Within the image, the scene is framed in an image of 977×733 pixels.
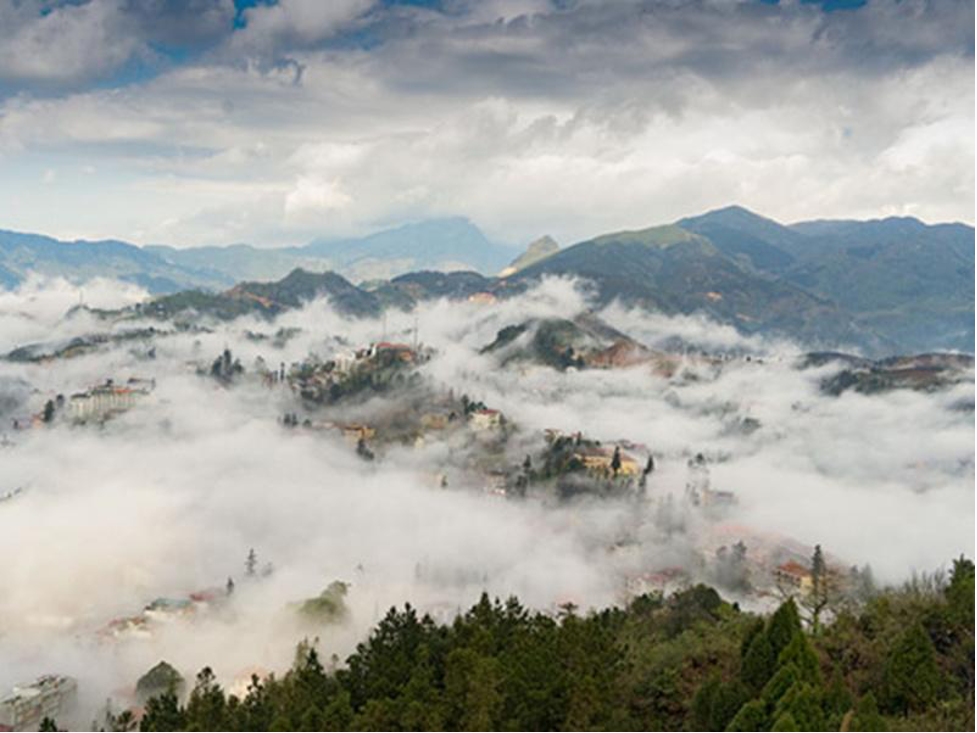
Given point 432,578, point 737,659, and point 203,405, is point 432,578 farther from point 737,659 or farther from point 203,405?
point 203,405

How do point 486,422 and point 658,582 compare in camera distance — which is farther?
point 486,422

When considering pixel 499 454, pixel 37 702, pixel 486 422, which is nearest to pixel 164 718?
pixel 37 702

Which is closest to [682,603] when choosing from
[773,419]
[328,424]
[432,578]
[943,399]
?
[943,399]

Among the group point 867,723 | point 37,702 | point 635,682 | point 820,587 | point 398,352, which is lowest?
point 37,702

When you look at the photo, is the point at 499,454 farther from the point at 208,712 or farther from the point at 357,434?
the point at 208,712

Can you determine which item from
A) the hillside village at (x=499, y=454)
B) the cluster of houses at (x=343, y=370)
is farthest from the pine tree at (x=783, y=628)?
the cluster of houses at (x=343, y=370)

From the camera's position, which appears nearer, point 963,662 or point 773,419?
point 963,662

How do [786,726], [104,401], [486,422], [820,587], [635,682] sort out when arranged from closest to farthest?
1. [786,726]
2. [635,682]
3. [820,587]
4. [486,422]
5. [104,401]
